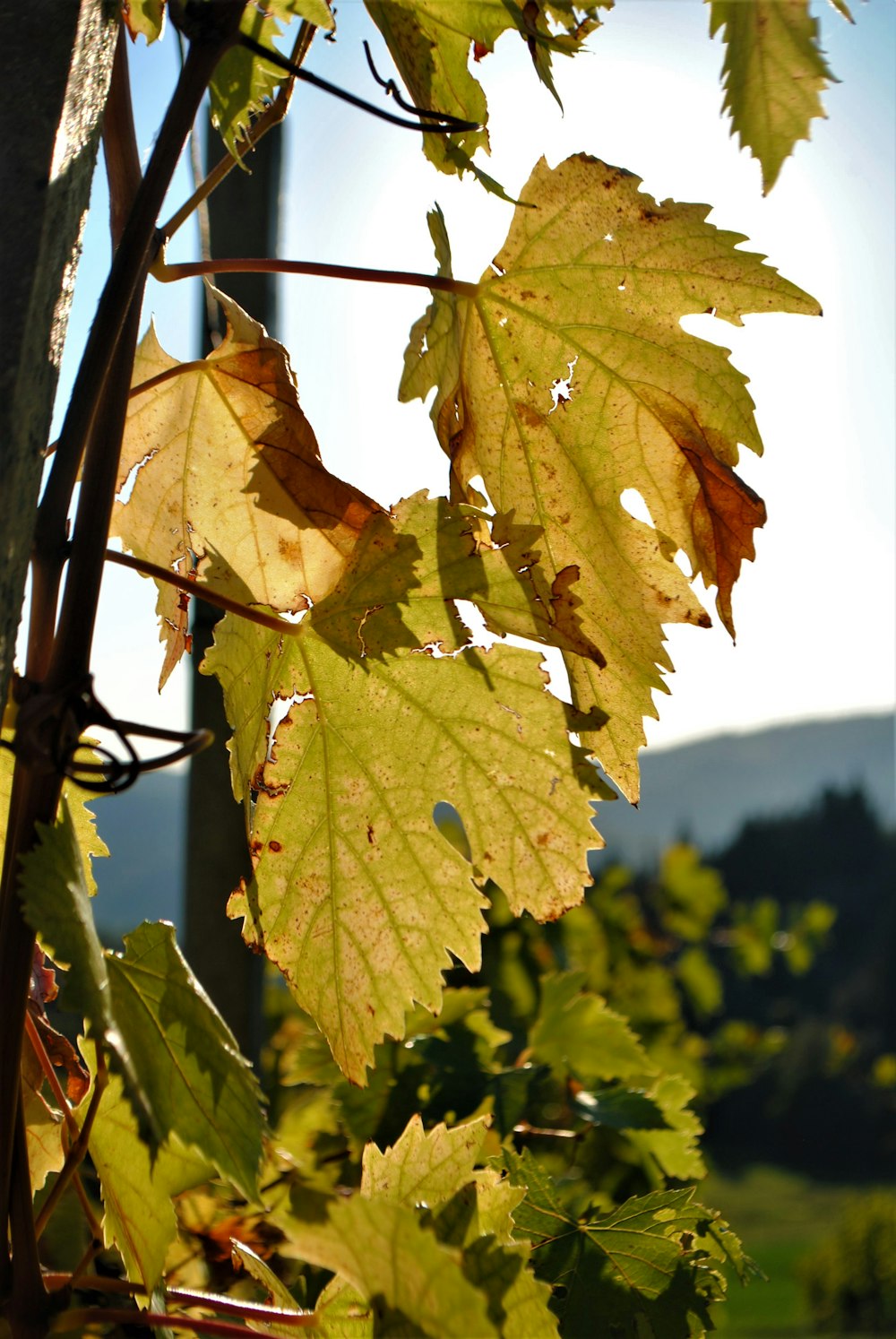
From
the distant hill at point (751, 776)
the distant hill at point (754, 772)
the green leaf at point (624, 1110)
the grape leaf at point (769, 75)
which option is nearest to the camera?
the grape leaf at point (769, 75)

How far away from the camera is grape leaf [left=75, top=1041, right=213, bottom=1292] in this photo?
0.37 meters

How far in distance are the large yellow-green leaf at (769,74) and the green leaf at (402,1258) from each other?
12.8 inches

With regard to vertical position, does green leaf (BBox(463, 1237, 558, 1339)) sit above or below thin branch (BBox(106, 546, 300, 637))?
below

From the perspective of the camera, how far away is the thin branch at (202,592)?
0.36 meters

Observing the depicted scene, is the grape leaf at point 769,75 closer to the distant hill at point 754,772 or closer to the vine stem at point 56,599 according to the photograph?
the vine stem at point 56,599

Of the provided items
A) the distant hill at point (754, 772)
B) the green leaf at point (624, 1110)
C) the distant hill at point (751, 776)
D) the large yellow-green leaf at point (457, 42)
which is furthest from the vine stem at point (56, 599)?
the distant hill at point (754, 772)

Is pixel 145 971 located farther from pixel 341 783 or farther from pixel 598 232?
pixel 598 232

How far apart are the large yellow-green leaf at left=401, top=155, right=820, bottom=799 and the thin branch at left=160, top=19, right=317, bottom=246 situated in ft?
0.24

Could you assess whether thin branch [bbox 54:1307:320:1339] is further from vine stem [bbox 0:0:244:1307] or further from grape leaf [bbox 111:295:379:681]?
grape leaf [bbox 111:295:379:681]

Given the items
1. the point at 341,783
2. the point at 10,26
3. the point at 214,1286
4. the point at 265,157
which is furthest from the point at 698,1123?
the point at 265,157

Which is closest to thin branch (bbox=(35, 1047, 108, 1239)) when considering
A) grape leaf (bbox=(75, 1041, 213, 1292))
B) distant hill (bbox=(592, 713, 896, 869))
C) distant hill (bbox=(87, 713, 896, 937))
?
grape leaf (bbox=(75, 1041, 213, 1292))

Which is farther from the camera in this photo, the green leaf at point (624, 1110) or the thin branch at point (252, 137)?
the green leaf at point (624, 1110)

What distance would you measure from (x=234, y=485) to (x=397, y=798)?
143 mm

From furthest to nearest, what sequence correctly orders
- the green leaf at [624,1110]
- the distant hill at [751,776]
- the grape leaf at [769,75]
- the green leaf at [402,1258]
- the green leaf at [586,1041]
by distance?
1. the distant hill at [751,776]
2. the green leaf at [586,1041]
3. the green leaf at [624,1110]
4. the grape leaf at [769,75]
5. the green leaf at [402,1258]
